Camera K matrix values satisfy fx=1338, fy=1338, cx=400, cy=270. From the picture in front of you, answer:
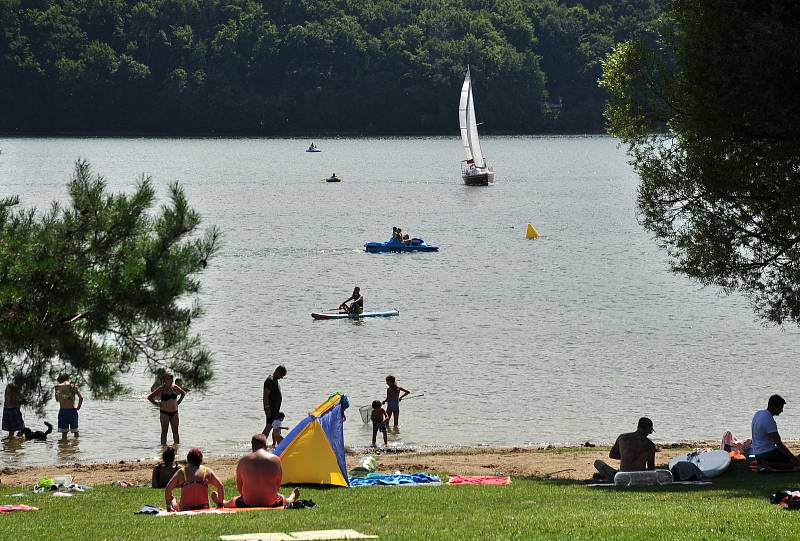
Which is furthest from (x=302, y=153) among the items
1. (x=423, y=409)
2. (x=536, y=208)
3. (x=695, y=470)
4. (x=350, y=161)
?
(x=695, y=470)

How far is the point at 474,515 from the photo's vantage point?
48.9 feet

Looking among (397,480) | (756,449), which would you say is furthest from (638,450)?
(397,480)

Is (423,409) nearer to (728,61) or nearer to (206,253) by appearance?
(728,61)

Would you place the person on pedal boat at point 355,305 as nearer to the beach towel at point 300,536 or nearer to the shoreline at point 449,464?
the shoreline at point 449,464

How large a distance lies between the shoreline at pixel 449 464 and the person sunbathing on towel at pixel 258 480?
4.13m

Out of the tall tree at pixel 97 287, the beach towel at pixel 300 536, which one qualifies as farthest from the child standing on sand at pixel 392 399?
the beach towel at pixel 300 536

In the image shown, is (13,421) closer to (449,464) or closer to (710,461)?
(449,464)

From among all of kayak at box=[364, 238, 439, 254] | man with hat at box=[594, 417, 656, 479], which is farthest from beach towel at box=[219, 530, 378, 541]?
kayak at box=[364, 238, 439, 254]

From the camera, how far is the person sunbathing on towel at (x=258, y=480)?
15.5 meters

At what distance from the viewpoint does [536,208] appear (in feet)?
320

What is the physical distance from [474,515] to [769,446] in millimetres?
5674

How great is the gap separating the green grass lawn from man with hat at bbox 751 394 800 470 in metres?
0.33

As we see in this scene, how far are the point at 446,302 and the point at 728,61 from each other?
29.9 metres

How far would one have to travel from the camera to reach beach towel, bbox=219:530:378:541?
12.8 metres
